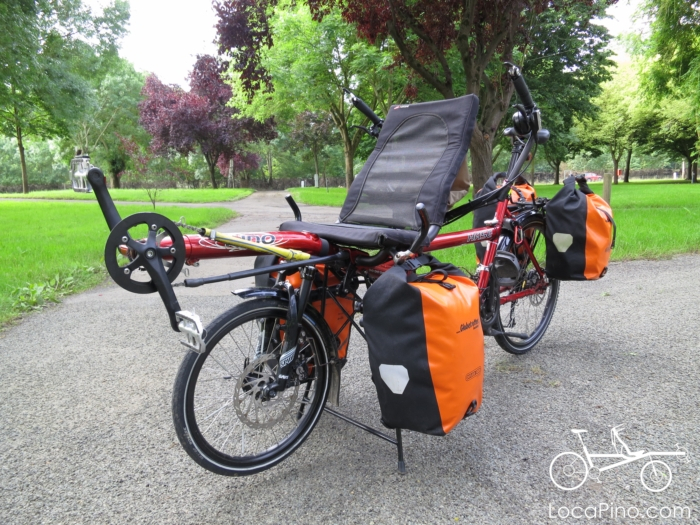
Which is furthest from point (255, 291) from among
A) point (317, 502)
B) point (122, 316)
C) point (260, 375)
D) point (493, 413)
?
point (122, 316)

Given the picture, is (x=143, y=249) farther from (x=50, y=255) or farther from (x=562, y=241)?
(x=50, y=255)

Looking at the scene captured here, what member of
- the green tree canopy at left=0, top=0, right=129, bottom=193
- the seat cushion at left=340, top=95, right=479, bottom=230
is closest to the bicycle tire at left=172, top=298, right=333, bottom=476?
the seat cushion at left=340, top=95, right=479, bottom=230

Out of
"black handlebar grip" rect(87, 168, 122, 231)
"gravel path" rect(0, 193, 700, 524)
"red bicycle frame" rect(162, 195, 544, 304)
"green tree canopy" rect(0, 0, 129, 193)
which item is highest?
"green tree canopy" rect(0, 0, 129, 193)

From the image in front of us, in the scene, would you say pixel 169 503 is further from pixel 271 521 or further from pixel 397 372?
pixel 397 372

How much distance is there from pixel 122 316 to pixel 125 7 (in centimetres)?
1799

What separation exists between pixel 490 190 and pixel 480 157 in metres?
7.29

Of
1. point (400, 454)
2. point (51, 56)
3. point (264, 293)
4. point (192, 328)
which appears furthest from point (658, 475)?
point (51, 56)

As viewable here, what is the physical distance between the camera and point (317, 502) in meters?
2.08

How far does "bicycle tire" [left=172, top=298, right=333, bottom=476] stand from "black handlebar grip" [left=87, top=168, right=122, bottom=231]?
1.82ft

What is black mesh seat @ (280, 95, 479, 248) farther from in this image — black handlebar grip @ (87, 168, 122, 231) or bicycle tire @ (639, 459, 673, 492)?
bicycle tire @ (639, 459, 673, 492)

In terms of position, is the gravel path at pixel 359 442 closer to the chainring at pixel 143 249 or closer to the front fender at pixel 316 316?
the front fender at pixel 316 316

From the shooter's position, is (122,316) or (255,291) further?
(122,316)

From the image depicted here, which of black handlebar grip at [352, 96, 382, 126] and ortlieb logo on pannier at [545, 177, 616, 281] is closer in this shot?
black handlebar grip at [352, 96, 382, 126]

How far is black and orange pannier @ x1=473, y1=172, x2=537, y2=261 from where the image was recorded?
339 cm
